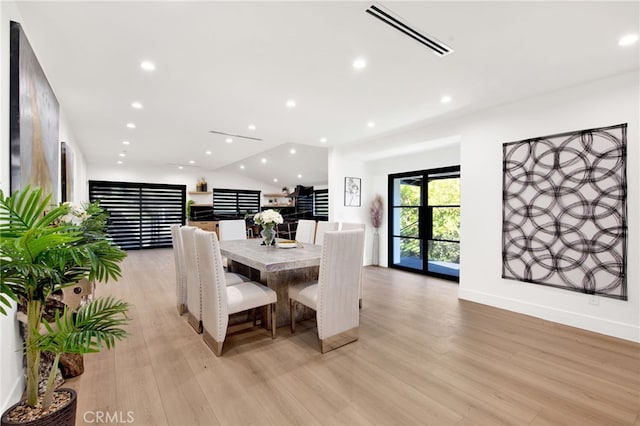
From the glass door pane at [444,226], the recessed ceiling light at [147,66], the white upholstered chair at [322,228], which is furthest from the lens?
the glass door pane at [444,226]

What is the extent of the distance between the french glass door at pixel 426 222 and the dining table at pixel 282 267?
299 centimetres

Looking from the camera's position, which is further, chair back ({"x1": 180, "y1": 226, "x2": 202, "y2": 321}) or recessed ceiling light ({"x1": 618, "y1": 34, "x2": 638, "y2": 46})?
chair back ({"x1": 180, "y1": 226, "x2": 202, "y2": 321})

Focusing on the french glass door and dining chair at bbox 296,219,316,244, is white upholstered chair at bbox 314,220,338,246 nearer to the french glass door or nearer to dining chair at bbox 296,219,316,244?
dining chair at bbox 296,219,316,244

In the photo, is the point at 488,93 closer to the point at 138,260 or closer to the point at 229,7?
the point at 229,7

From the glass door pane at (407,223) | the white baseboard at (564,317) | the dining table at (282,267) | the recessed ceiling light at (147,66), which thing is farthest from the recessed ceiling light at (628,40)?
the recessed ceiling light at (147,66)

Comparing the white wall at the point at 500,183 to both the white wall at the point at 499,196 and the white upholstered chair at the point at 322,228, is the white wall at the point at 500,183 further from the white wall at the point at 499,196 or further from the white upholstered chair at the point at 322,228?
the white upholstered chair at the point at 322,228

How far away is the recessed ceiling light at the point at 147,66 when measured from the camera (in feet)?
8.55

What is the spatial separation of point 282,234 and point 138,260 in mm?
3483

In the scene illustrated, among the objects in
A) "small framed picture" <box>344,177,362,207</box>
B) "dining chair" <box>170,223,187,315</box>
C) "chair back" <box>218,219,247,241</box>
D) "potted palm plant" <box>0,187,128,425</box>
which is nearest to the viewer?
"potted palm plant" <box>0,187,128,425</box>

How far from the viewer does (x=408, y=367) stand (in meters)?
2.22

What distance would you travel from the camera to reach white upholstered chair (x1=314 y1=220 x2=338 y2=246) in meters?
3.93

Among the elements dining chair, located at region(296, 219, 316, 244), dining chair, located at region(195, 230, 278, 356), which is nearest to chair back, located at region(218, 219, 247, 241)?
dining chair, located at region(296, 219, 316, 244)

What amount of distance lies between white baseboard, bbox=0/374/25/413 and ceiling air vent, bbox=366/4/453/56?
3173 millimetres

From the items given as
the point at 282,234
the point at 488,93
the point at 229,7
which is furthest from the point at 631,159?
the point at 282,234
